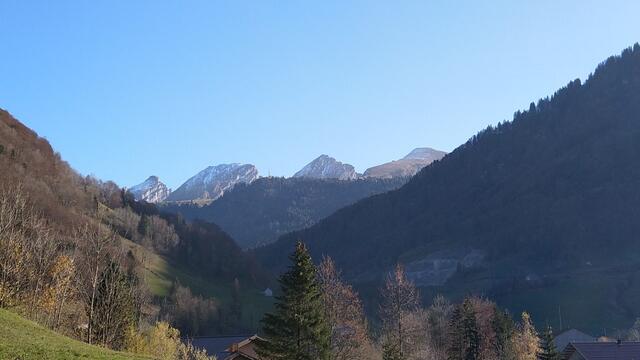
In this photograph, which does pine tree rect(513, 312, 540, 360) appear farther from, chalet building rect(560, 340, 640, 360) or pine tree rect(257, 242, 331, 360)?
pine tree rect(257, 242, 331, 360)

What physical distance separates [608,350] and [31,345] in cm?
8126

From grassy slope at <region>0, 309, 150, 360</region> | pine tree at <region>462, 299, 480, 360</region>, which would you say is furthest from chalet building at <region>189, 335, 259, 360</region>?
grassy slope at <region>0, 309, 150, 360</region>

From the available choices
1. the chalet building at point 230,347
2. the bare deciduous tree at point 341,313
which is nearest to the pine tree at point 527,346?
the bare deciduous tree at point 341,313

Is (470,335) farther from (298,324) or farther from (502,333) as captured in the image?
(298,324)

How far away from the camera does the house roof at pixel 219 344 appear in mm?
86625

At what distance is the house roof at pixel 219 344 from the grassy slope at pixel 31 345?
150ft

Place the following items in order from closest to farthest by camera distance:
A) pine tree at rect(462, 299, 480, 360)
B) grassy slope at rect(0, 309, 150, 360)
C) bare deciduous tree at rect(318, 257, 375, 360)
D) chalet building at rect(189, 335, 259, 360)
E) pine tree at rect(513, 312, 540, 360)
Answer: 1. grassy slope at rect(0, 309, 150, 360)
2. bare deciduous tree at rect(318, 257, 375, 360)
3. chalet building at rect(189, 335, 259, 360)
4. pine tree at rect(513, 312, 540, 360)
5. pine tree at rect(462, 299, 480, 360)

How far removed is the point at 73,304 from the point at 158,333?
14813mm

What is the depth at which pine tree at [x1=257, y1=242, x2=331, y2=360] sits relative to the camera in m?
54.4

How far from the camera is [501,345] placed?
4087 inches

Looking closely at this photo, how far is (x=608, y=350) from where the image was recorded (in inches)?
3615

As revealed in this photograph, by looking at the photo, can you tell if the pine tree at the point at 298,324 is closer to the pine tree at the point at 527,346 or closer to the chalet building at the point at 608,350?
the pine tree at the point at 527,346

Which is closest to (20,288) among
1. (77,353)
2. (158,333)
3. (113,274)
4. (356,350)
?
(113,274)

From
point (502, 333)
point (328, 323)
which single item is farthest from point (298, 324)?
point (502, 333)
